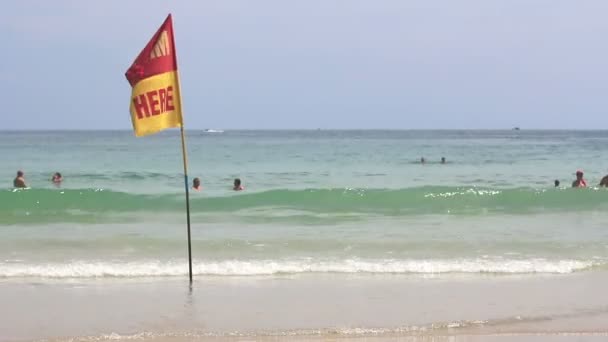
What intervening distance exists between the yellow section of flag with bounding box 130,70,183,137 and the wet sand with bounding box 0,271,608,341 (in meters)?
1.93

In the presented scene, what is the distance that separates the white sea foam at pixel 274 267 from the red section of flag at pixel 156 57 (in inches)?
A: 118

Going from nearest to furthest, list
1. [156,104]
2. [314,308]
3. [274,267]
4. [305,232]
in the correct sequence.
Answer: [314,308] < [156,104] < [274,267] < [305,232]

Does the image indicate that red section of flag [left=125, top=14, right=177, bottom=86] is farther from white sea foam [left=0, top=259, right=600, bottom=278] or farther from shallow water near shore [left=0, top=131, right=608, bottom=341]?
white sea foam [left=0, top=259, right=600, bottom=278]

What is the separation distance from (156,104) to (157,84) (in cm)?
22

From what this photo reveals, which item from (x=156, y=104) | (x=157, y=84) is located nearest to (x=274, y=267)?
(x=156, y=104)

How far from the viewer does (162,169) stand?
37.6 metres

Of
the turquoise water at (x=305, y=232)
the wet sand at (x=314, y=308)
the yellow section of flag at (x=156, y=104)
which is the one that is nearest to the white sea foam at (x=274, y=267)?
the turquoise water at (x=305, y=232)

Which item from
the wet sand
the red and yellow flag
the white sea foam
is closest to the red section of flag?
the red and yellow flag

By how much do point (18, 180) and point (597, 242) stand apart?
1598 centimetres

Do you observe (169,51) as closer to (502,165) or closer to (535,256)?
(535,256)

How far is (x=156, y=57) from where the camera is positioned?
9141 mm

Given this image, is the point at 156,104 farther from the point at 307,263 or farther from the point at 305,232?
the point at 305,232

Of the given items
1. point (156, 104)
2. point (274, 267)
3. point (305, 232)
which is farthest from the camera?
point (305, 232)

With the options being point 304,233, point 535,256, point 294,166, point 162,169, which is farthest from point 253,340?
point 294,166
